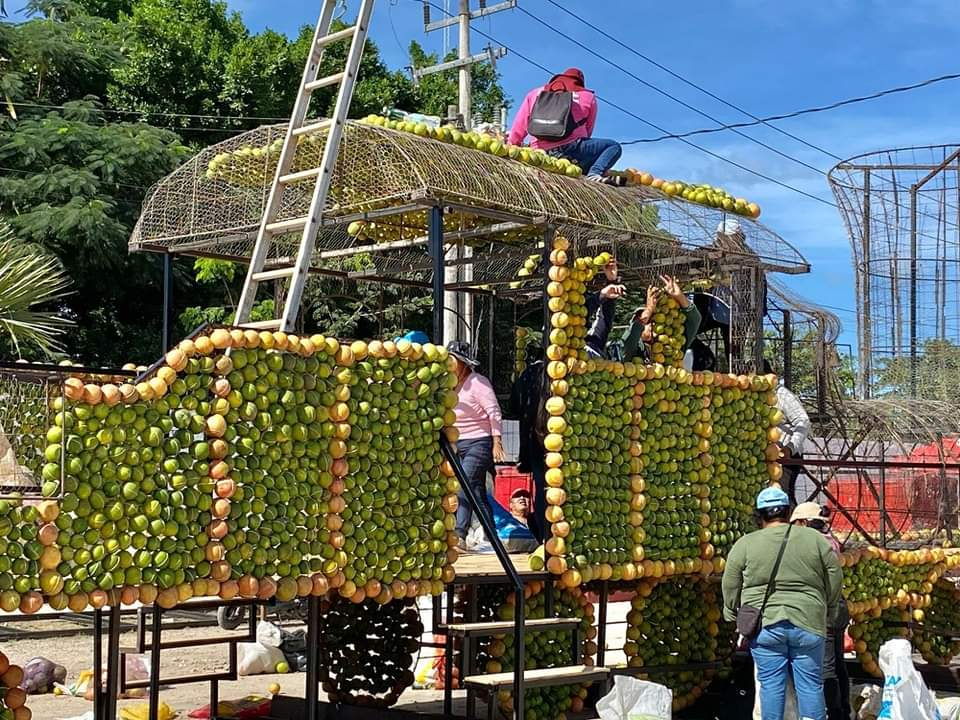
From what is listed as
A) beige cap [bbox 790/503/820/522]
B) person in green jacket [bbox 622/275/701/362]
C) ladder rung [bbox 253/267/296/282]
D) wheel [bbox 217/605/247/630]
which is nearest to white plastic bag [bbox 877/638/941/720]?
beige cap [bbox 790/503/820/522]

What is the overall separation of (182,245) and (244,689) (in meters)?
4.03

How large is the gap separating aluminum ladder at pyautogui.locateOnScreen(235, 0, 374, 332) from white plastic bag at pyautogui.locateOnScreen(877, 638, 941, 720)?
180 inches

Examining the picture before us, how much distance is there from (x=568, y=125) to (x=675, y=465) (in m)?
2.72

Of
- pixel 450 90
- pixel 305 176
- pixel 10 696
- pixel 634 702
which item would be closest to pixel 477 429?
pixel 634 702

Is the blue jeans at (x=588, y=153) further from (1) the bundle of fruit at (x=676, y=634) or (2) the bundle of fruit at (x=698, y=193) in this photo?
(1) the bundle of fruit at (x=676, y=634)

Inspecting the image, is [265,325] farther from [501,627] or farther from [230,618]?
[230,618]

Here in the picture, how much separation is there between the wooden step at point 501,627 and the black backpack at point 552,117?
12.3 ft

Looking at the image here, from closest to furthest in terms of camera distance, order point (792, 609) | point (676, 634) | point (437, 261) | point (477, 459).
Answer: point (792, 609) → point (437, 261) → point (477, 459) → point (676, 634)

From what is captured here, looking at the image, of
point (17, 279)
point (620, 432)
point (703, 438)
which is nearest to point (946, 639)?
point (703, 438)

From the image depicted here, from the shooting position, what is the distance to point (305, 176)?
24.7 feet

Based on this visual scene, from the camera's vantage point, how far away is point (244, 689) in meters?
10.9

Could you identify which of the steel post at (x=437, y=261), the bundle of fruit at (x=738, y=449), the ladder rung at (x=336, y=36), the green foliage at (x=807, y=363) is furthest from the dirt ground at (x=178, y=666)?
the ladder rung at (x=336, y=36)

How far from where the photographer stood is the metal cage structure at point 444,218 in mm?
7980

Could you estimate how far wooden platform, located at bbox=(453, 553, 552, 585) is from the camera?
7.84 m
